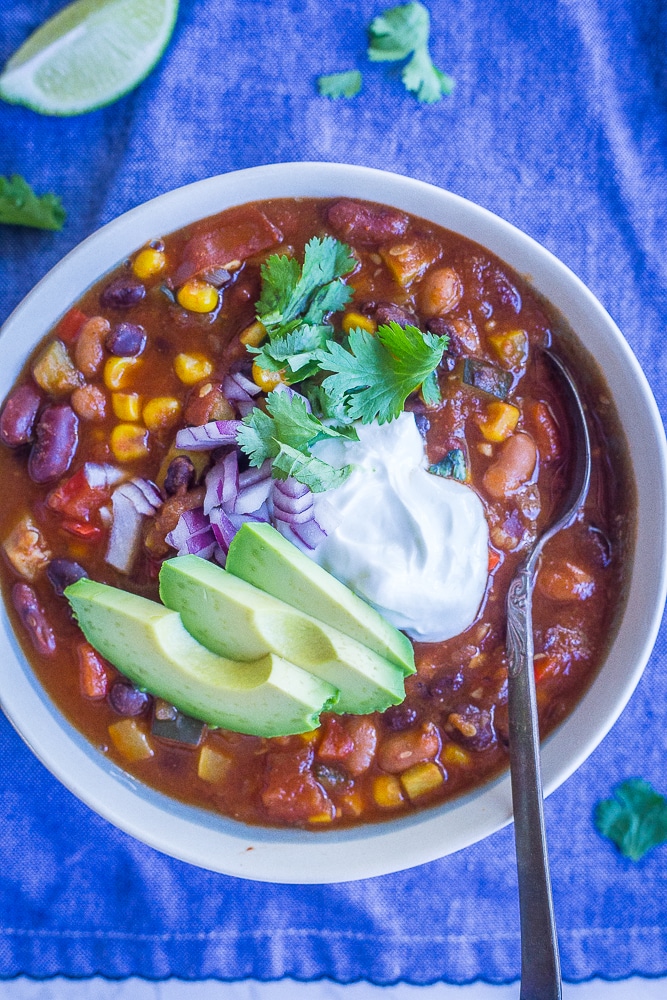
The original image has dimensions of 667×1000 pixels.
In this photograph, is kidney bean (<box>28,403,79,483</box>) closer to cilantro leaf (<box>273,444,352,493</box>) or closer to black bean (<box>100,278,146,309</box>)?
black bean (<box>100,278,146,309</box>)

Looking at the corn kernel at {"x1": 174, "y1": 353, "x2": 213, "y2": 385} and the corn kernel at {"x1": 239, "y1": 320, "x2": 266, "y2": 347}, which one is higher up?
the corn kernel at {"x1": 239, "y1": 320, "x2": 266, "y2": 347}

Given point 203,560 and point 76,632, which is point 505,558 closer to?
point 203,560

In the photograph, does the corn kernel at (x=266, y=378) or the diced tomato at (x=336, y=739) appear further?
the diced tomato at (x=336, y=739)

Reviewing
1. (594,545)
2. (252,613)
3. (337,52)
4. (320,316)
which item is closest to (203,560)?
(252,613)

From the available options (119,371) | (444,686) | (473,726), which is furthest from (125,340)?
(473,726)

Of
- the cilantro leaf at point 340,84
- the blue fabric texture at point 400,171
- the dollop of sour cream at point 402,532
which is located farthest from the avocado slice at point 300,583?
the cilantro leaf at point 340,84

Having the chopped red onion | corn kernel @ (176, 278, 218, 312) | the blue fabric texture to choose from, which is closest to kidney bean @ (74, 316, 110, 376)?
corn kernel @ (176, 278, 218, 312)

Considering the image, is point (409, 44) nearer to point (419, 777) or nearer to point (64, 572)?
point (64, 572)

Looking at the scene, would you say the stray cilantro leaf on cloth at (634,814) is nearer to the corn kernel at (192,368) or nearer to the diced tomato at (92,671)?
the diced tomato at (92,671)
